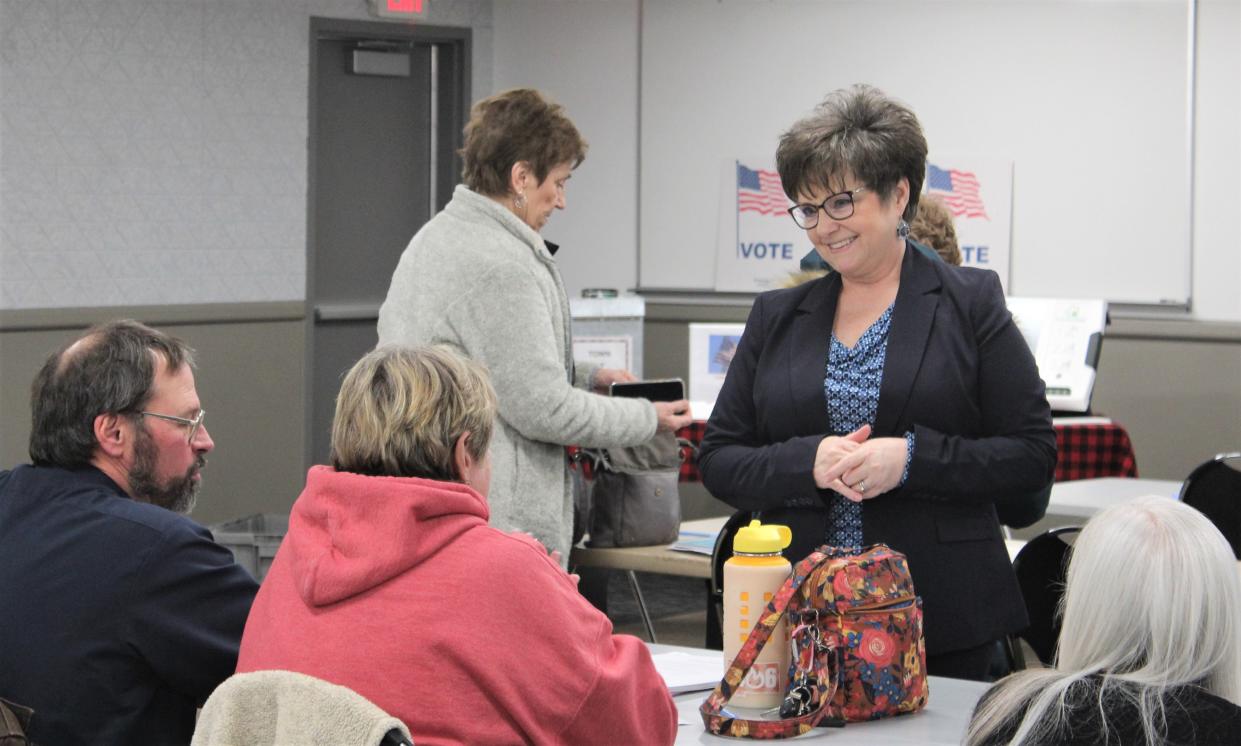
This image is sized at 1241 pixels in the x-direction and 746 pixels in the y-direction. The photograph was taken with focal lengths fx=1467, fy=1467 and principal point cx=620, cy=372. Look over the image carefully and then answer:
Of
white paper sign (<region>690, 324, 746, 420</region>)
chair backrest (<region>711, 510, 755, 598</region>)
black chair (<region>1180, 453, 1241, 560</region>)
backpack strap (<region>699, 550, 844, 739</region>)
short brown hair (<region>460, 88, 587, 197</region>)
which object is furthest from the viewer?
white paper sign (<region>690, 324, 746, 420</region>)

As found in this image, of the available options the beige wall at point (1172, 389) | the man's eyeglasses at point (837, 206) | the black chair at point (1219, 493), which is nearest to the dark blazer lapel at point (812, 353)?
the man's eyeglasses at point (837, 206)

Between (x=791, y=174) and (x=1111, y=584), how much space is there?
95 centimetres

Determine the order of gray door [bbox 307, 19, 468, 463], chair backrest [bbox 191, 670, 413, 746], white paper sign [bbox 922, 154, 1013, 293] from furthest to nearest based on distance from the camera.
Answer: gray door [bbox 307, 19, 468, 463], white paper sign [bbox 922, 154, 1013, 293], chair backrest [bbox 191, 670, 413, 746]

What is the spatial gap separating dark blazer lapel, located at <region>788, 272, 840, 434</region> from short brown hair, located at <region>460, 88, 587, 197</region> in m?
1.04

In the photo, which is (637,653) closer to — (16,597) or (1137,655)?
(1137,655)

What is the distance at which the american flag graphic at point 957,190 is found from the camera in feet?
21.8

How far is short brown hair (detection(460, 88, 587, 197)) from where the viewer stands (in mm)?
3307

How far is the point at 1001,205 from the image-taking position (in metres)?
6.60

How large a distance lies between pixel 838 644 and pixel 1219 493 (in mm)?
2130

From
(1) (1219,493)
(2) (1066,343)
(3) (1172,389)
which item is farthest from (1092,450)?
(1) (1219,493)

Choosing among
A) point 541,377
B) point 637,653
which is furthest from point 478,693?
point 541,377

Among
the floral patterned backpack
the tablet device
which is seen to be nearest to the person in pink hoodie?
the floral patterned backpack

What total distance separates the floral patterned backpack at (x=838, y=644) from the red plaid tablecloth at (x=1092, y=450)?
3165 mm

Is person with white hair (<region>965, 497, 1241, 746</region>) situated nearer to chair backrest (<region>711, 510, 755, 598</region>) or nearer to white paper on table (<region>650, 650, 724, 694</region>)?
white paper on table (<region>650, 650, 724, 694</region>)
